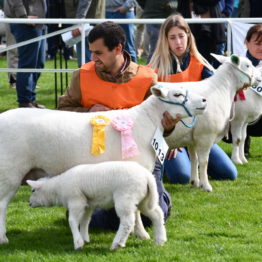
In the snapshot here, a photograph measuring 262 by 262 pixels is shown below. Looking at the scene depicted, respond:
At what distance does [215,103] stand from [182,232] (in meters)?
1.77

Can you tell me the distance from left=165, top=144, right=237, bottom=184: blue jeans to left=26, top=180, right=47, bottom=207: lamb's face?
255cm

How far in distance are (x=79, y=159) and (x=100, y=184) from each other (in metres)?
0.38

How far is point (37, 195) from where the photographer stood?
5.38 metres

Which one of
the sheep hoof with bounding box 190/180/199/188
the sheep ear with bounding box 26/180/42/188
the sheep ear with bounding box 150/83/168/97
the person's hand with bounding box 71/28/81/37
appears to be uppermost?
the person's hand with bounding box 71/28/81/37

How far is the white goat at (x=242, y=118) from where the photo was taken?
8.42 meters

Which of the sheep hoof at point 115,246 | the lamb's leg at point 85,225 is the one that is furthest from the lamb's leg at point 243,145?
the sheep hoof at point 115,246

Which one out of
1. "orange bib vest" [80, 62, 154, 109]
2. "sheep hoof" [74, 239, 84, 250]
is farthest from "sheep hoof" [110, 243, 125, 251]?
"orange bib vest" [80, 62, 154, 109]

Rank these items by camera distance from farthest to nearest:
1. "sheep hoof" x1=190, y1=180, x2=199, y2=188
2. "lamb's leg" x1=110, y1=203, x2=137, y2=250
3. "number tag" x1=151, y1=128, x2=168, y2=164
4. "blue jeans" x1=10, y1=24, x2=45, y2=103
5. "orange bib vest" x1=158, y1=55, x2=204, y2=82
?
"blue jeans" x1=10, y1=24, x2=45, y2=103
"sheep hoof" x1=190, y1=180, x2=199, y2=188
"orange bib vest" x1=158, y1=55, x2=204, y2=82
"number tag" x1=151, y1=128, x2=168, y2=164
"lamb's leg" x1=110, y1=203, x2=137, y2=250

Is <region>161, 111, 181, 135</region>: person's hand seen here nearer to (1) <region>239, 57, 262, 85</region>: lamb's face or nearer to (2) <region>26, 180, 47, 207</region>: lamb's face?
(2) <region>26, 180, 47, 207</region>: lamb's face

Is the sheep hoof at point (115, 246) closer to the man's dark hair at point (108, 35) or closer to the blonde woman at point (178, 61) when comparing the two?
the man's dark hair at point (108, 35)


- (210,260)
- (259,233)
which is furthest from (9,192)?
(259,233)

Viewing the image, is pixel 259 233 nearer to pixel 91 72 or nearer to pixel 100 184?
pixel 100 184

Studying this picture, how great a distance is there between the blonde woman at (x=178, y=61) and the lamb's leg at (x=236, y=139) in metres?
0.91

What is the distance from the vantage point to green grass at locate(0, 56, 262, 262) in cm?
518
